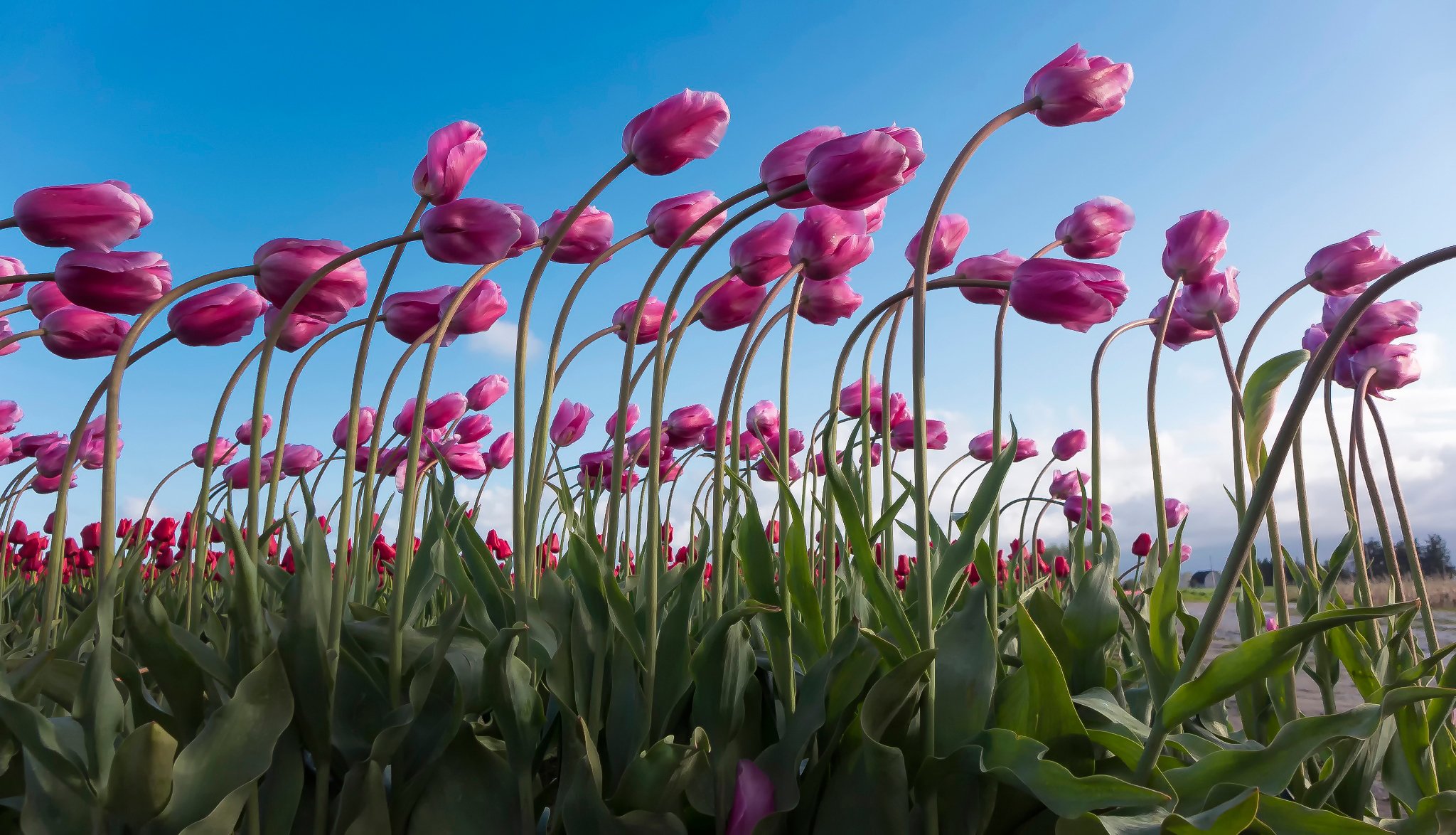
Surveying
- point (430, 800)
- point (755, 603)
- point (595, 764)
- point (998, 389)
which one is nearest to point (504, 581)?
point (430, 800)

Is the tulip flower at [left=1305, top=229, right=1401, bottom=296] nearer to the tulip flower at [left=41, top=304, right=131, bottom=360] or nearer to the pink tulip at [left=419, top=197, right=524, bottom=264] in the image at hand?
the pink tulip at [left=419, top=197, right=524, bottom=264]

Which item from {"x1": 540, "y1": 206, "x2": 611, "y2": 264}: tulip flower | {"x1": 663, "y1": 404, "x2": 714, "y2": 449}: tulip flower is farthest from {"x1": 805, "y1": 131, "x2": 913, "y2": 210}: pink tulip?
{"x1": 663, "y1": 404, "x2": 714, "y2": 449}: tulip flower

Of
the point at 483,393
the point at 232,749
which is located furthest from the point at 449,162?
the point at 483,393

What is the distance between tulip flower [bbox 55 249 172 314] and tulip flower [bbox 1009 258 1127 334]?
1152 millimetres

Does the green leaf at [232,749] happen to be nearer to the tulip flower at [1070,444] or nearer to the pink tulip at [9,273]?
the pink tulip at [9,273]

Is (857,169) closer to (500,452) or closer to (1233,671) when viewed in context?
(1233,671)

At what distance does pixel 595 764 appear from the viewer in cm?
102

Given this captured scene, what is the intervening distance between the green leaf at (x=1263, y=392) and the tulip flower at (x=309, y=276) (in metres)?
1.13

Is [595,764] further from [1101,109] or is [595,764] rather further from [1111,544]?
[1111,544]

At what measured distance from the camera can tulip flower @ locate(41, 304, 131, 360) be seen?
1360mm

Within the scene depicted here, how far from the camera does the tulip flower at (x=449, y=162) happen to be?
125 centimetres

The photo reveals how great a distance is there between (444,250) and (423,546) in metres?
0.50

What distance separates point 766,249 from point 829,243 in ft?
0.44

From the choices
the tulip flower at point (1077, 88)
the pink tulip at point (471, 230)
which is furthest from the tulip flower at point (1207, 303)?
the pink tulip at point (471, 230)
